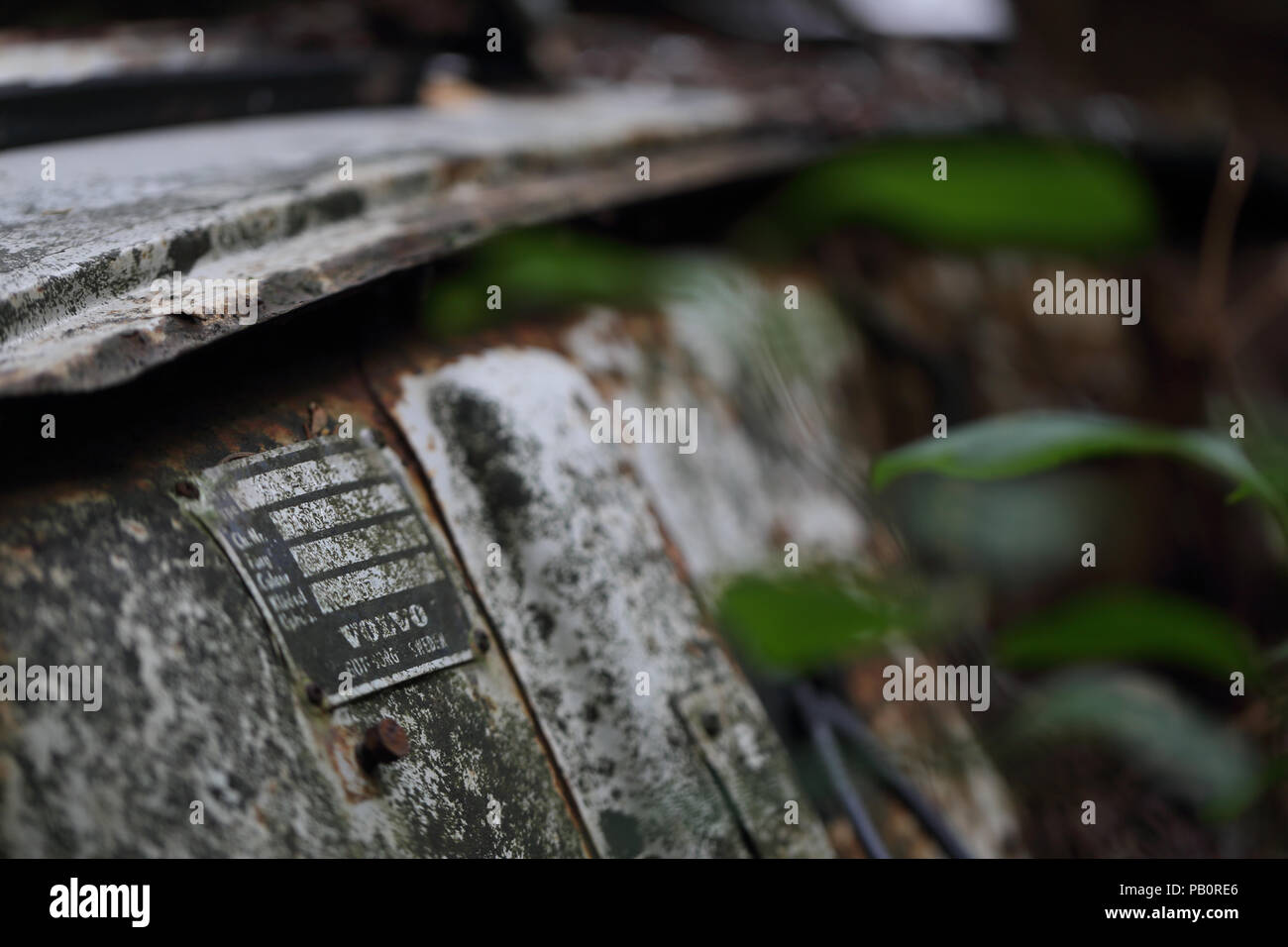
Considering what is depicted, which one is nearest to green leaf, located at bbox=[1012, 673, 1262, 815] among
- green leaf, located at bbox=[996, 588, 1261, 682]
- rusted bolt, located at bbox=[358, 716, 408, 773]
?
green leaf, located at bbox=[996, 588, 1261, 682]

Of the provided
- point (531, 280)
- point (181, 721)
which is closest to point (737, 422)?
point (531, 280)

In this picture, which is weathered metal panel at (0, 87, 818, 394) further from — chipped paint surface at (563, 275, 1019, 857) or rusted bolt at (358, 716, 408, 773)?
rusted bolt at (358, 716, 408, 773)

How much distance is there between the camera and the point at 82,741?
2.19ft

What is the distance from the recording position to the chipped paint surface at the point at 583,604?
3.24 ft

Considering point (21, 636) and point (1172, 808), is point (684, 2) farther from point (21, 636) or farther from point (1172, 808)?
point (21, 636)

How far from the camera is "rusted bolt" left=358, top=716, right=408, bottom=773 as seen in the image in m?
0.78

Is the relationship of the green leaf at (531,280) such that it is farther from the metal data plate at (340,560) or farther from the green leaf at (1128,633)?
the green leaf at (1128,633)

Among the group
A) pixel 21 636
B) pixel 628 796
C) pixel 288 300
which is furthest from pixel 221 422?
pixel 628 796

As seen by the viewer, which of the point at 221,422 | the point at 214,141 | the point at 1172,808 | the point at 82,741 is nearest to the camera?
the point at 82,741

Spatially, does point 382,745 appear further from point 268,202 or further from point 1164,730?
point 1164,730

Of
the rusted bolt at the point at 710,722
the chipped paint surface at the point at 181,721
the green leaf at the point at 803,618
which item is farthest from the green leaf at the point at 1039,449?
the chipped paint surface at the point at 181,721

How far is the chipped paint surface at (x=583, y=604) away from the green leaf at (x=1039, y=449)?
12.2 inches

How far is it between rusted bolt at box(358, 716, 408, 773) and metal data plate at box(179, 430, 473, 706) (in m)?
0.05

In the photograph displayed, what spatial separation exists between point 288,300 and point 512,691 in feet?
1.33
